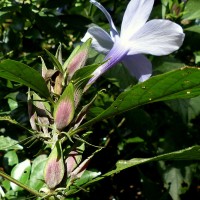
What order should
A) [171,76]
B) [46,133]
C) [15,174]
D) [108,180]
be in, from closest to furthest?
[171,76] < [46,133] < [15,174] < [108,180]

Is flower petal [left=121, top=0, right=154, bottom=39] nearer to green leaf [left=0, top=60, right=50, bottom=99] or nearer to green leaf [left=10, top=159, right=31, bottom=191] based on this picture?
green leaf [left=0, top=60, right=50, bottom=99]

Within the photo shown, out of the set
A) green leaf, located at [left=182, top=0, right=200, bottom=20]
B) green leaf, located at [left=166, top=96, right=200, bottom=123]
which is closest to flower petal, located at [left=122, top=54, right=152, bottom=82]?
green leaf, located at [left=166, top=96, right=200, bottom=123]

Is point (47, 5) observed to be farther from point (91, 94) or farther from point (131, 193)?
point (131, 193)

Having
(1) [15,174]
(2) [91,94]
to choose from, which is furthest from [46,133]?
(2) [91,94]

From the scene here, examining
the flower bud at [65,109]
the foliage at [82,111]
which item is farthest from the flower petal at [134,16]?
the flower bud at [65,109]

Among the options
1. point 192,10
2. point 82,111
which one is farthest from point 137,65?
point 192,10

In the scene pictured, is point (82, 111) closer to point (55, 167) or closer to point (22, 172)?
point (55, 167)

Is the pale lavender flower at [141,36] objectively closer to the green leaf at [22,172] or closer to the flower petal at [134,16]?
the flower petal at [134,16]
